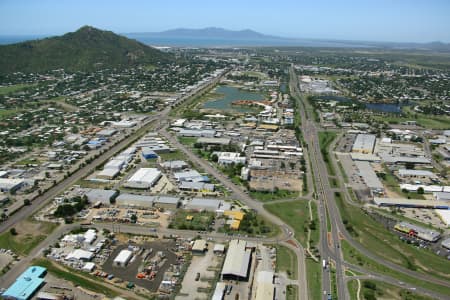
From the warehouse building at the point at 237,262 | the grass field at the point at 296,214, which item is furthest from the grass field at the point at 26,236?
the grass field at the point at 296,214

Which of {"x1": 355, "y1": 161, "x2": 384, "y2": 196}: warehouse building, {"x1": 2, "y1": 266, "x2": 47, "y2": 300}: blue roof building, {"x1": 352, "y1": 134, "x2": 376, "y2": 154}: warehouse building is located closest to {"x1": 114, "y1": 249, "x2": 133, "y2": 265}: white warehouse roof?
{"x1": 2, "y1": 266, "x2": 47, "y2": 300}: blue roof building

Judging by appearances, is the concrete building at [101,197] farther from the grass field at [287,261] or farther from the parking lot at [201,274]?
→ the grass field at [287,261]

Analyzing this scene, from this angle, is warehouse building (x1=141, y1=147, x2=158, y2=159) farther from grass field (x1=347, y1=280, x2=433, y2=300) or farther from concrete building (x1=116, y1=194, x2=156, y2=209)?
grass field (x1=347, y1=280, x2=433, y2=300)

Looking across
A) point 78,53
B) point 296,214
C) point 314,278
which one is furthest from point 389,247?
point 78,53

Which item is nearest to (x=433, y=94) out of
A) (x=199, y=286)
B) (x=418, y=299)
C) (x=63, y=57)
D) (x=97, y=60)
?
(x=418, y=299)

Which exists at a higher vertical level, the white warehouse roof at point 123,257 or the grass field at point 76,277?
the white warehouse roof at point 123,257

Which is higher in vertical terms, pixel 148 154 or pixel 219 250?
pixel 148 154

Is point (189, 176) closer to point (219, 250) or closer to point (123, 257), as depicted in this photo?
point (219, 250)
